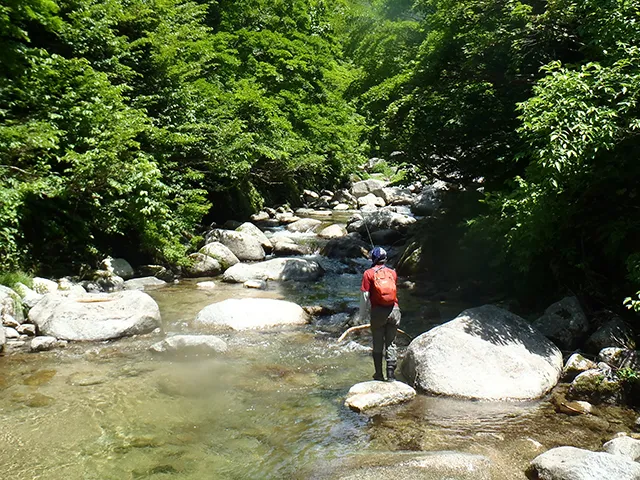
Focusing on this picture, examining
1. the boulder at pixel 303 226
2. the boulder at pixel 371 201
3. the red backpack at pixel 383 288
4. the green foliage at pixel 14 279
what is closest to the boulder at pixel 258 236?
the boulder at pixel 303 226

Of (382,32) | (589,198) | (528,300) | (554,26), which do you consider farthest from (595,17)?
(382,32)

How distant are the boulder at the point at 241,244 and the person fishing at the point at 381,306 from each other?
998cm

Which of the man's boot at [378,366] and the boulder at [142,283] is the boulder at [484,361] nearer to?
the man's boot at [378,366]

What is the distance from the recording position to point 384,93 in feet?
46.4

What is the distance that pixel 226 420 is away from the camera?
6.28 m

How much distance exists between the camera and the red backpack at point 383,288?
23.1ft

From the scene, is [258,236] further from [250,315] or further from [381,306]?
[381,306]

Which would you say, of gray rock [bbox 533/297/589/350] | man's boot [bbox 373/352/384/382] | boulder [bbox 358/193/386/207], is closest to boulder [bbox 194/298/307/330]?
man's boot [bbox 373/352/384/382]

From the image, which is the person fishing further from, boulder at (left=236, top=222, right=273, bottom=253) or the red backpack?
boulder at (left=236, top=222, right=273, bottom=253)

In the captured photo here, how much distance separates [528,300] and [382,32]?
8872 mm

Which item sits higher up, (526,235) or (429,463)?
(526,235)

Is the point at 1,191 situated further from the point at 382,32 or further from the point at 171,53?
the point at 382,32

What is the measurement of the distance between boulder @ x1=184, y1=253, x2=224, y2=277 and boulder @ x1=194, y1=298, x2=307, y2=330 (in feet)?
13.5

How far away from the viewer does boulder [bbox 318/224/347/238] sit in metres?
20.0
